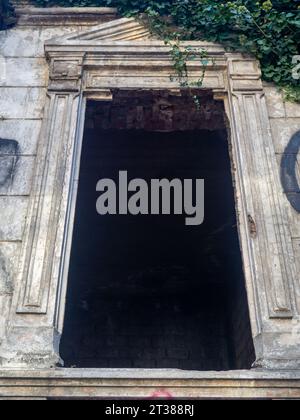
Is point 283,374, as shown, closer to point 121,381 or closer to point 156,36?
point 121,381

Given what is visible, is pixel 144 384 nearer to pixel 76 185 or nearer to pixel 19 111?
pixel 76 185

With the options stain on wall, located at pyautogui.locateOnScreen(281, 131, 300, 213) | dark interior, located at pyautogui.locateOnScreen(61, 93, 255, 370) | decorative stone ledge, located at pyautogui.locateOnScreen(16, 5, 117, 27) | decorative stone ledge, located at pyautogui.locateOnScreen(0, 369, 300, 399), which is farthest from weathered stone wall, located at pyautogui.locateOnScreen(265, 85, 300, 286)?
decorative stone ledge, located at pyautogui.locateOnScreen(16, 5, 117, 27)

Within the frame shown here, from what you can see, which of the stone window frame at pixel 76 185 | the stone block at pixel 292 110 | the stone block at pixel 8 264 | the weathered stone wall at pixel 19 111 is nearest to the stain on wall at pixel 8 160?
the weathered stone wall at pixel 19 111

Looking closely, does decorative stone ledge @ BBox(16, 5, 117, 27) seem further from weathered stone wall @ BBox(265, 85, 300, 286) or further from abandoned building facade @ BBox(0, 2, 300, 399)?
weathered stone wall @ BBox(265, 85, 300, 286)

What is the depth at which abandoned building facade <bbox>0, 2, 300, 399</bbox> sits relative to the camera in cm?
444

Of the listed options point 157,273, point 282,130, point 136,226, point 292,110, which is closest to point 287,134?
point 282,130

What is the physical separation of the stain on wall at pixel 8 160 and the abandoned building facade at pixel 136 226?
17 mm

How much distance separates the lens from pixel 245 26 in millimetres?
6512

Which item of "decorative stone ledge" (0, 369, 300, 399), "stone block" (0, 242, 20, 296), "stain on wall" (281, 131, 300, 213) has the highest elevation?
"stain on wall" (281, 131, 300, 213)

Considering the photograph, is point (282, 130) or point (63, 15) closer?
point (282, 130)

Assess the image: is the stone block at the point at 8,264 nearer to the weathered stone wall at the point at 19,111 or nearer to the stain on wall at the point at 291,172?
the weathered stone wall at the point at 19,111

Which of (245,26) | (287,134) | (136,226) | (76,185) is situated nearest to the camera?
Answer: (76,185)

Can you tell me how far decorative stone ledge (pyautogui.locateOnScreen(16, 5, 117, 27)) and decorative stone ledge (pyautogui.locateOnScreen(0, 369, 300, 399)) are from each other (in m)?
4.91

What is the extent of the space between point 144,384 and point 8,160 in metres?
2.97
